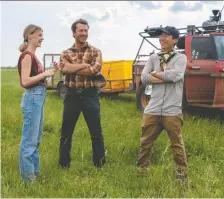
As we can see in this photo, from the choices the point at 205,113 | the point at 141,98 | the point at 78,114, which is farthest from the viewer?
the point at 141,98

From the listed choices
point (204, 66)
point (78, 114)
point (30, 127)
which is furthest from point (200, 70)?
point (30, 127)

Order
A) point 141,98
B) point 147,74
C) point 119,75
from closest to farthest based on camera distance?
point 147,74 → point 141,98 → point 119,75

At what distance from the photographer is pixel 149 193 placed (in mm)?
4164

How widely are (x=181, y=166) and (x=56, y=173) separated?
1468 mm

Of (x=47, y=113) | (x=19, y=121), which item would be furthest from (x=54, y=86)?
(x=19, y=121)

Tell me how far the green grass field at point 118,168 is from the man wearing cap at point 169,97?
167 mm

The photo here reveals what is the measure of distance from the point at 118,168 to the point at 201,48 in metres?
4.16

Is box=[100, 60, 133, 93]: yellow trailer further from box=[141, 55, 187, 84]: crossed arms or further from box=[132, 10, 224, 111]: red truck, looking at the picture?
box=[141, 55, 187, 84]: crossed arms

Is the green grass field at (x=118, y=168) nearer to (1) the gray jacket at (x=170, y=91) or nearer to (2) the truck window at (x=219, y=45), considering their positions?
(1) the gray jacket at (x=170, y=91)

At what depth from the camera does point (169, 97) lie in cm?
441

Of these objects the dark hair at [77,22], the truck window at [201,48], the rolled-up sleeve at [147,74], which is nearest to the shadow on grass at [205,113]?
the truck window at [201,48]

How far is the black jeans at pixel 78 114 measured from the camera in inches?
194

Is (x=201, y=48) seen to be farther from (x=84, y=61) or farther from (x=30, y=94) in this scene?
(x=30, y=94)

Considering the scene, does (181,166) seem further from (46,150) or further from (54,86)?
(54,86)
